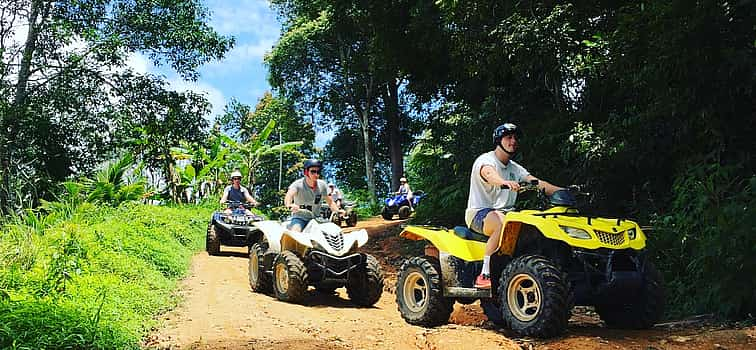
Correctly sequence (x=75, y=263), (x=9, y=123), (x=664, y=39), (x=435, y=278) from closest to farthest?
1. (x=435, y=278)
2. (x=75, y=263)
3. (x=664, y=39)
4. (x=9, y=123)

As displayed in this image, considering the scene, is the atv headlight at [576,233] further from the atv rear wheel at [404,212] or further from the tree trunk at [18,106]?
the atv rear wheel at [404,212]

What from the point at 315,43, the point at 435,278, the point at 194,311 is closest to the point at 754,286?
the point at 435,278

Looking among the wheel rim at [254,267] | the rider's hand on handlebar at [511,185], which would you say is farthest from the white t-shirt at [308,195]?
the rider's hand on handlebar at [511,185]

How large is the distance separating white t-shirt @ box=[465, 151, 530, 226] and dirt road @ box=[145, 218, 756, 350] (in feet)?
3.92

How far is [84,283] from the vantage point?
290 inches

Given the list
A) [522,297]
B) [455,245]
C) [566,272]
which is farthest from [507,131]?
[522,297]

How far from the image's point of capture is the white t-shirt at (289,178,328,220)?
9844 millimetres

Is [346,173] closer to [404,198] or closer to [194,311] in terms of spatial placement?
[404,198]

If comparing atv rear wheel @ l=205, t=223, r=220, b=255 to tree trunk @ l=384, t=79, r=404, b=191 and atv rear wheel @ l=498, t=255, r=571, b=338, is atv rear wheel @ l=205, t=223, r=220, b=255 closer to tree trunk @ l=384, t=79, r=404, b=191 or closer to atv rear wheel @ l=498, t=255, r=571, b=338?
atv rear wheel @ l=498, t=255, r=571, b=338

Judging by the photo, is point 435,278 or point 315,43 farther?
point 315,43

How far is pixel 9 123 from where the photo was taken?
17734 millimetres

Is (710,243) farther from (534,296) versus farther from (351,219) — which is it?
(351,219)

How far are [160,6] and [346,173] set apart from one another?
26.6 meters

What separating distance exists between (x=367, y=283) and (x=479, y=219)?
8.89 ft
